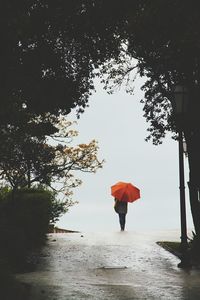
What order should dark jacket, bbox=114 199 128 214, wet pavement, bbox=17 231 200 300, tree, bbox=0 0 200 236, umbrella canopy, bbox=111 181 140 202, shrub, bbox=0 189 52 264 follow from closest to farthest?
wet pavement, bbox=17 231 200 300, tree, bbox=0 0 200 236, shrub, bbox=0 189 52 264, dark jacket, bbox=114 199 128 214, umbrella canopy, bbox=111 181 140 202

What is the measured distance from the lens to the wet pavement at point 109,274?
8.35 m

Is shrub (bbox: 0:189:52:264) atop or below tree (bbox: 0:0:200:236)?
below

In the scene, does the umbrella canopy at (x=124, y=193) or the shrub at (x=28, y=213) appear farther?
the umbrella canopy at (x=124, y=193)

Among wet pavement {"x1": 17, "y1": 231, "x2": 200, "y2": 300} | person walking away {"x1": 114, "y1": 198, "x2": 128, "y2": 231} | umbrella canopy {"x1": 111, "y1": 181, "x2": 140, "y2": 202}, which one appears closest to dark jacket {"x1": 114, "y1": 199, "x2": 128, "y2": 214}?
person walking away {"x1": 114, "y1": 198, "x2": 128, "y2": 231}

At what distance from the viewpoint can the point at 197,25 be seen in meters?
9.63

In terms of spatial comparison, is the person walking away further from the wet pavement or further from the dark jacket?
the wet pavement

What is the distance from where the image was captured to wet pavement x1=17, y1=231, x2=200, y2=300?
835 cm

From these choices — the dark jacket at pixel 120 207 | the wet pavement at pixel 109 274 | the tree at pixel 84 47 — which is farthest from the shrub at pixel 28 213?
the dark jacket at pixel 120 207

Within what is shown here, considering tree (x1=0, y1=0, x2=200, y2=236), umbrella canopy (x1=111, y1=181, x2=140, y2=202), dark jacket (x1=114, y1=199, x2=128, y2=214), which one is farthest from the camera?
umbrella canopy (x1=111, y1=181, x2=140, y2=202)

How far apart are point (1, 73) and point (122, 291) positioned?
4.92 m

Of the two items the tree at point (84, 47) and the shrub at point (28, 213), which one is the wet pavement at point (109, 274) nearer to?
the shrub at point (28, 213)

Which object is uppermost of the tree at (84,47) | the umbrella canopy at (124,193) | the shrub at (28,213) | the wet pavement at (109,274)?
the tree at (84,47)

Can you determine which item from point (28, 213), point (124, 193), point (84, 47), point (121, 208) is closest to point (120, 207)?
point (121, 208)

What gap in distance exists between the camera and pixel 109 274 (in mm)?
10984
